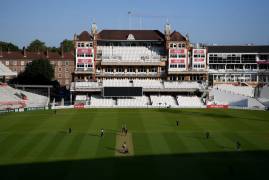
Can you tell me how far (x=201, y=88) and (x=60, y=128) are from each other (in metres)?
40.7

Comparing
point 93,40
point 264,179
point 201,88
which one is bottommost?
point 264,179

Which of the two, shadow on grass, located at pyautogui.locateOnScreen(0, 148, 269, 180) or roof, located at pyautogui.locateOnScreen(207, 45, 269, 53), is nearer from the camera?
shadow on grass, located at pyautogui.locateOnScreen(0, 148, 269, 180)

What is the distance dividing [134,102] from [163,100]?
225 inches

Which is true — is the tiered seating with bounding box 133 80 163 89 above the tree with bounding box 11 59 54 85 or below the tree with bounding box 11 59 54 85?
below

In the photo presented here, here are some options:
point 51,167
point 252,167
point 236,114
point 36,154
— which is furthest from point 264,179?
point 236,114

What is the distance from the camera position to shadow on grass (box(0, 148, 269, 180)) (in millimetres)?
35219

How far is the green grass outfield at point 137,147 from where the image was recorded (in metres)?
36.4

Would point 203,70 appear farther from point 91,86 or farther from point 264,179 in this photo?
point 264,179

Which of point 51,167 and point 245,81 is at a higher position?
point 245,81

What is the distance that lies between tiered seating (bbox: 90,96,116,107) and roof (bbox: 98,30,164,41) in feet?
49.6

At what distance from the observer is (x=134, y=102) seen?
8850 cm

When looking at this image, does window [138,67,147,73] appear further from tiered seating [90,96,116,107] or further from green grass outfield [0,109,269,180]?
green grass outfield [0,109,269,180]

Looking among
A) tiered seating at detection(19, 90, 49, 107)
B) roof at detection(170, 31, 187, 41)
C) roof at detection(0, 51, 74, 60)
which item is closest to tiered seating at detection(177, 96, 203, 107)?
roof at detection(170, 31, 187, 41)

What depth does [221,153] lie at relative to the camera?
141ft
